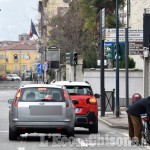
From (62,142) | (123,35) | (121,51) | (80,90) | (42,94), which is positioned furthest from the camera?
(121,51)

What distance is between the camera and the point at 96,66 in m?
48.9

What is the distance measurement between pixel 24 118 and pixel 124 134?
475 cm

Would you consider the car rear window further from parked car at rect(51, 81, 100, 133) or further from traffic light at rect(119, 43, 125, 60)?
traffic light at rect(119, 43, 125, 60)

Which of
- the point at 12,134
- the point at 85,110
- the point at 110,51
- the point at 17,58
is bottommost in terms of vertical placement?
the point at 17,58

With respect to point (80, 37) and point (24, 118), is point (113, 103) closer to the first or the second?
point (24, 118)

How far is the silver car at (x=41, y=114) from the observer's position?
59.7 feet

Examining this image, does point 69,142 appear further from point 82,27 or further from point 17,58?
point 17,58

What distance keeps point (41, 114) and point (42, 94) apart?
618 mm

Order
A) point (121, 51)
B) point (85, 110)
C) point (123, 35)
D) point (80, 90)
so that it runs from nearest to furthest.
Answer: point (85, 110) < point (80, 90) < point (123, 35) < point (121, 51)

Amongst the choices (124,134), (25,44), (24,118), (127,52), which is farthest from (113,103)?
(25,44)

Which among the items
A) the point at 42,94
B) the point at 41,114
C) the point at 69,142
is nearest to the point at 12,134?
the point at 41,114

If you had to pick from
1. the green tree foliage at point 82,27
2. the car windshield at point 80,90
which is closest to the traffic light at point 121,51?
the car windshield at point 80,90

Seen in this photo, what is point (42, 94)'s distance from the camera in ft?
60.8

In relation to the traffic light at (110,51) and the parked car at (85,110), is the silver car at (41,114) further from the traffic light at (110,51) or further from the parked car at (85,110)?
the traffic light at (110,51)
